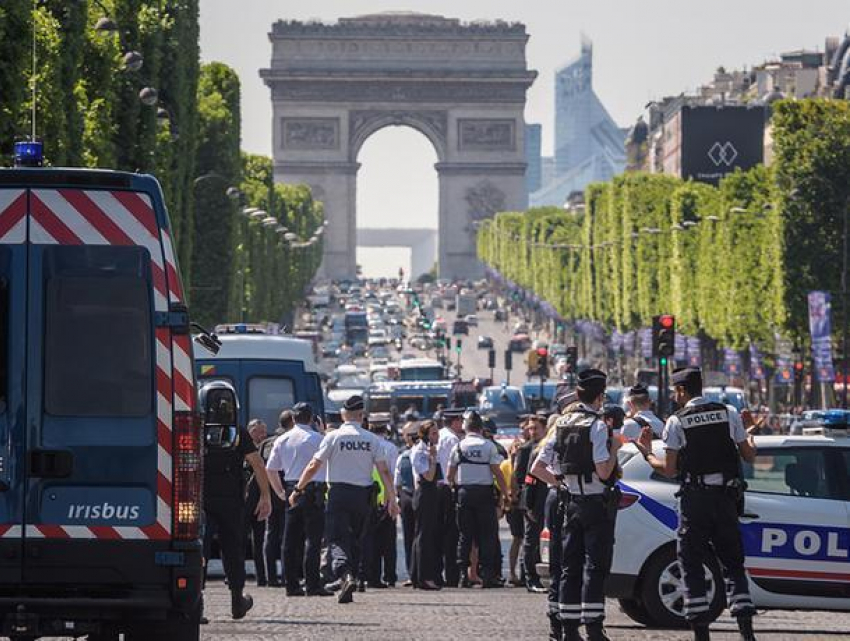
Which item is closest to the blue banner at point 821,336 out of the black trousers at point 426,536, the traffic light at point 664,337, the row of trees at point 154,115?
the row of trees at point 154,115

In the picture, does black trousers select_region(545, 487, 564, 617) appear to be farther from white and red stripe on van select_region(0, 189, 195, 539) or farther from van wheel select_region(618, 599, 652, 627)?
white and red stripe on van select_region(0, 189, 195, 539)

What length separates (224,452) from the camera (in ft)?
63.9

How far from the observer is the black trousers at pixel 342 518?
21.6 metres

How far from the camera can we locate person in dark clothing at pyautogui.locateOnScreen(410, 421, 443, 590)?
25984 mm

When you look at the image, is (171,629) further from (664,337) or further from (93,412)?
(664,337)

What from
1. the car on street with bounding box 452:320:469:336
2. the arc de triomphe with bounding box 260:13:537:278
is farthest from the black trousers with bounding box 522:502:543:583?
the arc de triomphe with bounding box 260:13:537:278

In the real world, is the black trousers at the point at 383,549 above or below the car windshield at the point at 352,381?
below

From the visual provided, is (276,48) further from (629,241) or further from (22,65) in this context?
(22,65)

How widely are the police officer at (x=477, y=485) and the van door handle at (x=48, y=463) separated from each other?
41.4ft

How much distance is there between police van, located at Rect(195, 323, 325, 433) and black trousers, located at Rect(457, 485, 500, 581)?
19.2ft

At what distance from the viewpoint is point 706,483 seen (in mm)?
16281

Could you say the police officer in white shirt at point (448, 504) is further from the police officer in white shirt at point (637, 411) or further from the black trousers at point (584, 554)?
the black trousers at point (584, 554)

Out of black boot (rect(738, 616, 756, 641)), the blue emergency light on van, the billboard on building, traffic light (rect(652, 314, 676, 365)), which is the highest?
the billboard on building

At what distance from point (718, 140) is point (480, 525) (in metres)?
120
